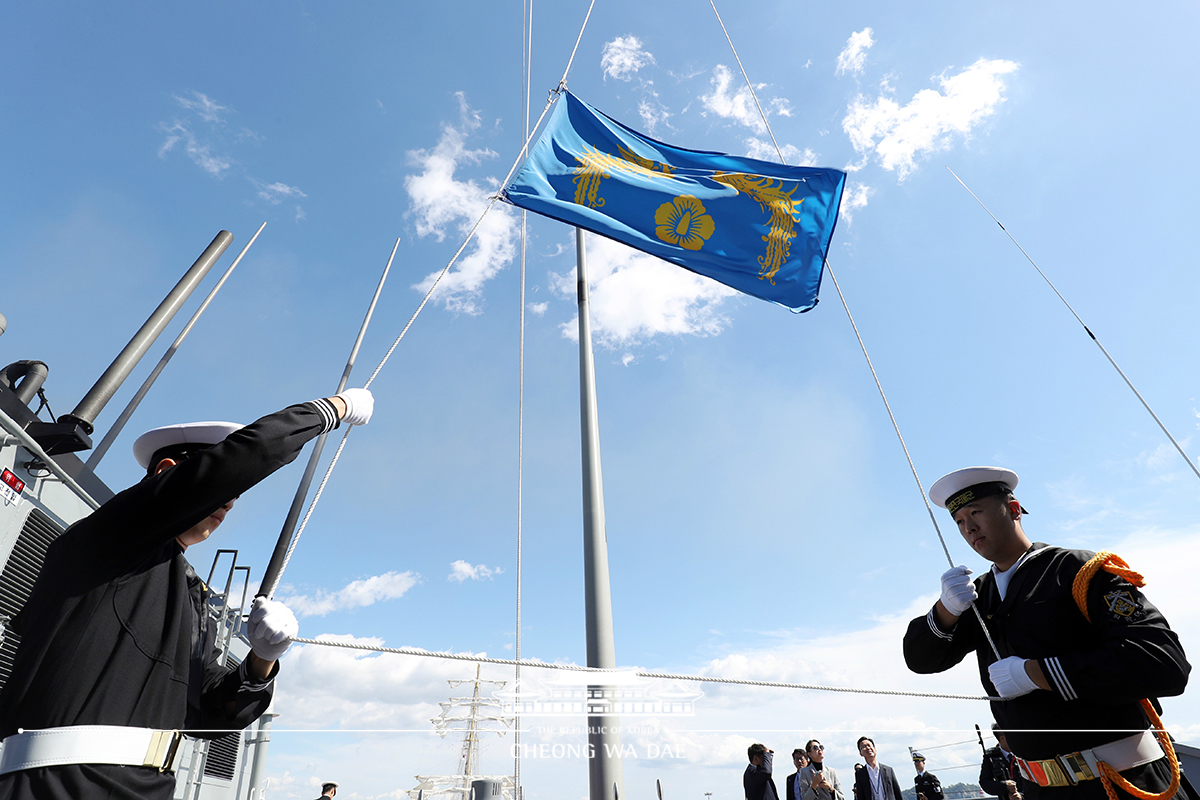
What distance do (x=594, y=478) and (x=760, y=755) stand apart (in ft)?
16.3

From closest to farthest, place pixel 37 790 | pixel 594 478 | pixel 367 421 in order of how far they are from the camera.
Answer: pixel 37 790
pixel 367 421
pixel 594 478

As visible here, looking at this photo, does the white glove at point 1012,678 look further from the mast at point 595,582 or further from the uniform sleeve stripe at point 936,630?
the mast at point 595,582

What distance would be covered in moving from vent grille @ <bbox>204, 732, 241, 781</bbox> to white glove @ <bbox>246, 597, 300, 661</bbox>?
7.80 metres

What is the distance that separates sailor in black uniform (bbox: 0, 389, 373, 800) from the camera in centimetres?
133

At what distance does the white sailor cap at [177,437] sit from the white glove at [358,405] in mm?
347

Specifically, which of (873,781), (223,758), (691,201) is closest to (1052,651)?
(691,201)

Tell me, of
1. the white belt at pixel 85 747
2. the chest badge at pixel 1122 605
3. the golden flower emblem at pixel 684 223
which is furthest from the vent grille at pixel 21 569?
the chest badge at pixel 1122 605

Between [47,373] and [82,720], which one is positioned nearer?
[82,720]

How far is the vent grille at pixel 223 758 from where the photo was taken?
7777 mm

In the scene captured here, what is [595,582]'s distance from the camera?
337 centimetres

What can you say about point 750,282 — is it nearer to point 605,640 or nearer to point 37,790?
point 605,640

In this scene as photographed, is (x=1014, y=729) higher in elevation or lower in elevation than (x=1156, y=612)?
lower

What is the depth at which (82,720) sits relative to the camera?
1366mm

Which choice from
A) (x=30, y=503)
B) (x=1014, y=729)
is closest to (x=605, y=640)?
(x=1014, y=729)
